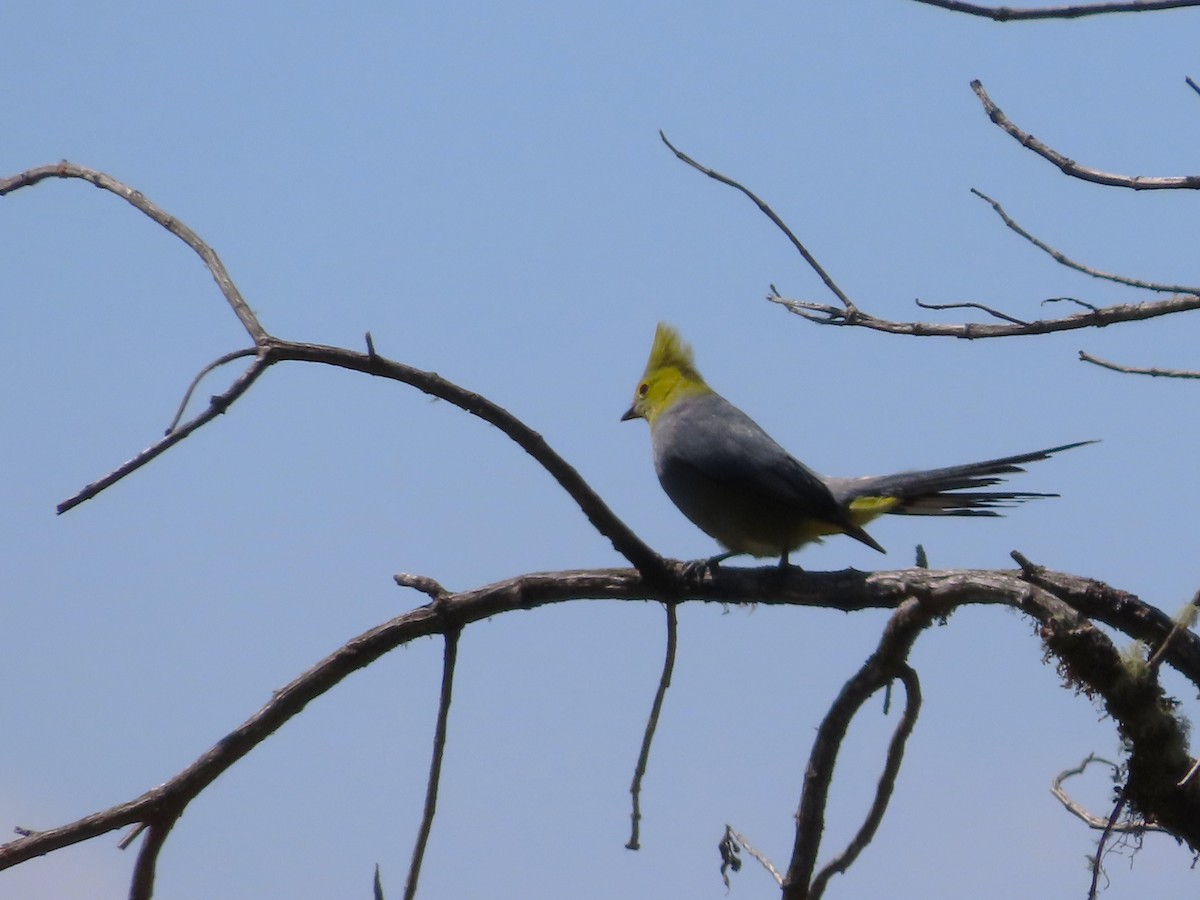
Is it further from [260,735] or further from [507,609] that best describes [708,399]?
[260,735]

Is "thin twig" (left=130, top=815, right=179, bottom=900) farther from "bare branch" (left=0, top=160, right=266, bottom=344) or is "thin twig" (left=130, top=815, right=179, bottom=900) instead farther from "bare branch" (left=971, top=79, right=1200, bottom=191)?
"bare branch" (left=971, top=79, right=1200, bottom=191)

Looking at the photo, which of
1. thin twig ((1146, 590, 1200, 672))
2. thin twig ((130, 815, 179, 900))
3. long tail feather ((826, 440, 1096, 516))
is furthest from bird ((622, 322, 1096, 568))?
thin twig ((130, 815, 179, 900))

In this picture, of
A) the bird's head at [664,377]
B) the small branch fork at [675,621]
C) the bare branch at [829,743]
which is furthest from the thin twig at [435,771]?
the bird's head at [664,377]

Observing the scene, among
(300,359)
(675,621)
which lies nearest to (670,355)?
(675,621)

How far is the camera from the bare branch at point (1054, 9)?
2199 mm

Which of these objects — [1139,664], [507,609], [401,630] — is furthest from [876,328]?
[401,630]

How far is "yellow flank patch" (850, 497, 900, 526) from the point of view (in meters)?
4.85

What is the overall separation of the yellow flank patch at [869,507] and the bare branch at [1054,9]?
2.63 metres

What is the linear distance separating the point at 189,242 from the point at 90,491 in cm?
99

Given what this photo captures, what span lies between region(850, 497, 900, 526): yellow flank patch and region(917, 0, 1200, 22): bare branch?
2.63 meters

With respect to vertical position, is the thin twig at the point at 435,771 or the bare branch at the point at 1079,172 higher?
the bare branch at the point at 1079,172

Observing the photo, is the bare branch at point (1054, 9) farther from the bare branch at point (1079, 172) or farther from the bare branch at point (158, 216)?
the bare branch at point (158, 216)

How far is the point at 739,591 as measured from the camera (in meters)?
3.96

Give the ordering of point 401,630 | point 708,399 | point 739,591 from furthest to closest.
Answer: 1. point 708,399
2. point 739,591
3. point 401,630
